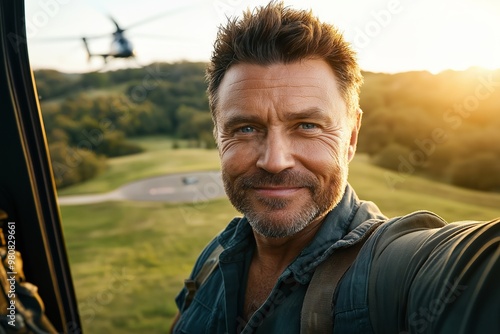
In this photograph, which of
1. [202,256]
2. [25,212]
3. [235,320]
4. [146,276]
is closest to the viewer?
[235,320]

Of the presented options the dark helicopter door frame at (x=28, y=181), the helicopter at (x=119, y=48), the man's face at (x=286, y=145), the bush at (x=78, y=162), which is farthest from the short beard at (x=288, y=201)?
the bush at (x=78, y=162)

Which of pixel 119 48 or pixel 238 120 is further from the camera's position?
pixel 119 48

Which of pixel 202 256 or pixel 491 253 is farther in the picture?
pixel 202 256

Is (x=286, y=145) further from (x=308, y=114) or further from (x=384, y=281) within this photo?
(x=384, y=281)

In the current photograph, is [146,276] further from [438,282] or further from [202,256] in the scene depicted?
[438,282]

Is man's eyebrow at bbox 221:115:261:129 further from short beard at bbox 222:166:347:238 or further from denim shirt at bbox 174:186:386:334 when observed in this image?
denim shirt at bbox 174:186:386:334

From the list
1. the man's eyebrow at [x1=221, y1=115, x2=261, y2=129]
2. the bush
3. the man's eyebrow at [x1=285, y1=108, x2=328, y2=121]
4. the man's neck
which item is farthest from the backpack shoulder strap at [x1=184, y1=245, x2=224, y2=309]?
the bush

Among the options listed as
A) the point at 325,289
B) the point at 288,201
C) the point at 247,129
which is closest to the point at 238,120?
the point at 247,129

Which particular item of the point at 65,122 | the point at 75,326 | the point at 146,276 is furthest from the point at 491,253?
the point at 65,122
